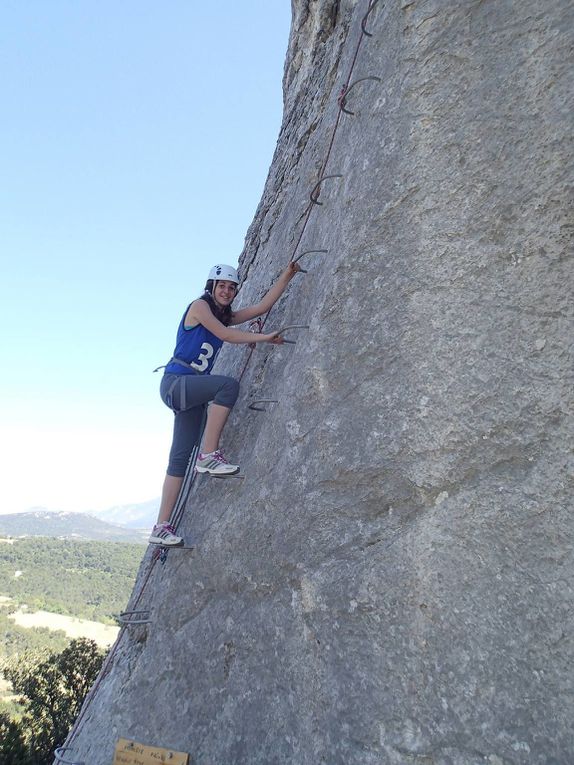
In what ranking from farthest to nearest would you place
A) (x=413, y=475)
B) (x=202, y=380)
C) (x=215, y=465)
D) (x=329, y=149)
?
(x=329, y=149)
(x=202, y=380)
(x=215, y=465)
(x=413, y=475)

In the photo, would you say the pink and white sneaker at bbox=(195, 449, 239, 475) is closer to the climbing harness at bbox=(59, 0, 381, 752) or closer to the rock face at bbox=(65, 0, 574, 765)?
the rock face at bbox=(65, 0, 574, 765)

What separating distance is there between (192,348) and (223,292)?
0.63 meters

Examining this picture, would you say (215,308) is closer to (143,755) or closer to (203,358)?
(203,358)

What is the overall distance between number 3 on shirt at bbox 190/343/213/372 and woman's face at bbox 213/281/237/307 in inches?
17.9

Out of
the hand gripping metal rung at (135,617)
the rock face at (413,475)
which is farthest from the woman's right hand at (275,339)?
the hand gripping metal rung at (135,617)

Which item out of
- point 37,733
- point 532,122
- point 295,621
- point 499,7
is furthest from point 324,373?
point 37,733

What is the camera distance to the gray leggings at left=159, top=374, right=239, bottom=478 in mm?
5473

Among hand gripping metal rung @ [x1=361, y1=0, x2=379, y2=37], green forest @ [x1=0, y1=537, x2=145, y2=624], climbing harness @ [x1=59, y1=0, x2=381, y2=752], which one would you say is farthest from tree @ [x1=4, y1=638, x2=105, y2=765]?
green forest @ [x1=0, y1=537, x2=145, y2=624]

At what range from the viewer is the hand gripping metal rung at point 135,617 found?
5531 mm

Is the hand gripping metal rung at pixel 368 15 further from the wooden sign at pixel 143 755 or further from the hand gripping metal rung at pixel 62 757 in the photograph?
the hand gripping metal rung at pixel 62 757

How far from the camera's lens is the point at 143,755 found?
180 inches

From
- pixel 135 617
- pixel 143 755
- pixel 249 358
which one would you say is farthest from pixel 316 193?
pixel 143 755

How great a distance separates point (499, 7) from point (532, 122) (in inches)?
43.4

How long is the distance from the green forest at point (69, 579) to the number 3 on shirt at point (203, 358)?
13807cm
